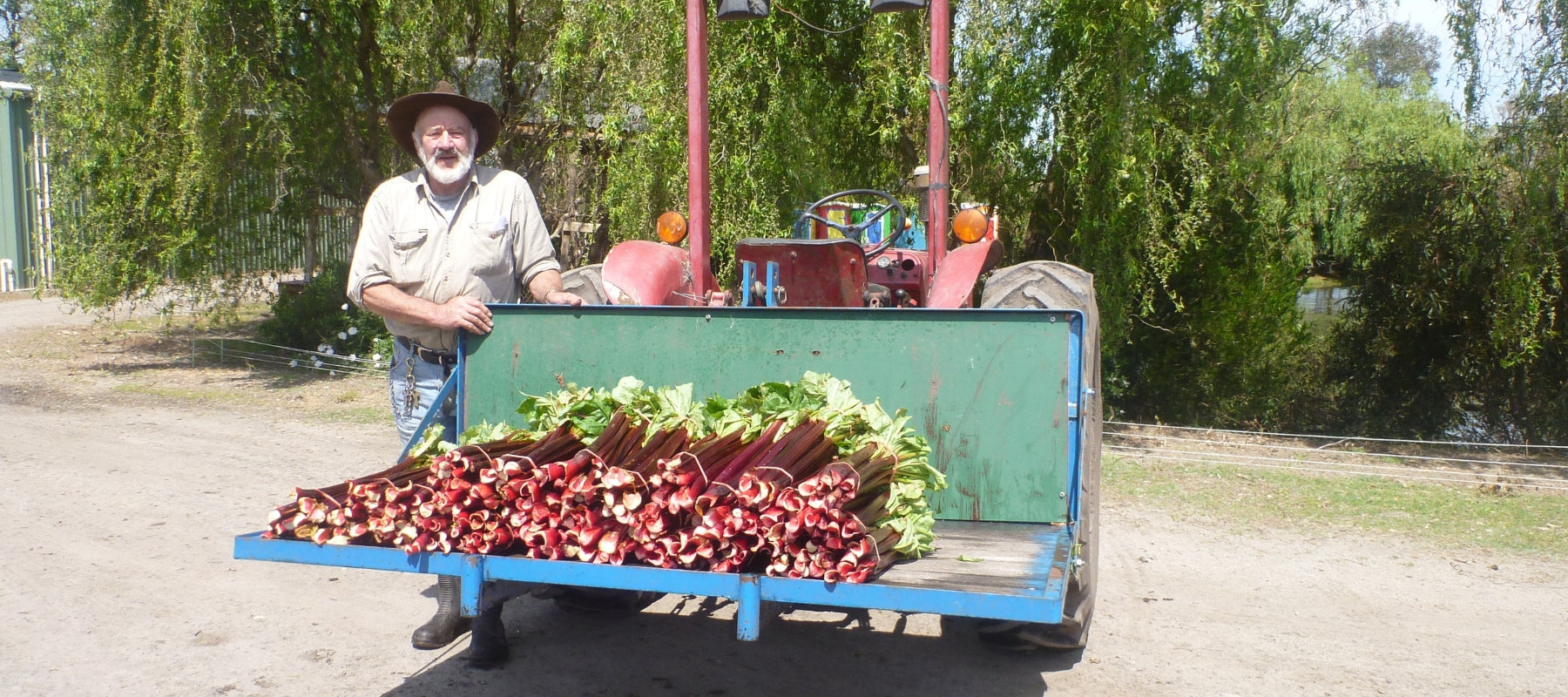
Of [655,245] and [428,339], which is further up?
[655,245]

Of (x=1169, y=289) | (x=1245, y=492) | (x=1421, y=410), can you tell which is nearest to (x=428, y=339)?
(x=1245, y=492)

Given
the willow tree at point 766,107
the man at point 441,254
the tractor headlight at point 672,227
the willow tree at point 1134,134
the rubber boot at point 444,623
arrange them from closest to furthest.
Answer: the rubber boot at point 444,623 < the man at point 441,254 < the tractor headlight at point 672,227 < the willow tree at point 1134,134 < the willow tree at point 766,107

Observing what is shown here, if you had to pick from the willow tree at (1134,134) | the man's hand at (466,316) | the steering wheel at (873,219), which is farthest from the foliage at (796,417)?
the willow tree at (1134,134)

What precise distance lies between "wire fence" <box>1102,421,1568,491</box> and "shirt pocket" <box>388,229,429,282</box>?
5527 millimetres

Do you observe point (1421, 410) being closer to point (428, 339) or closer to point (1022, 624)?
point (1022, 624)

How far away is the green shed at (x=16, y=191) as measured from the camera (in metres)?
18.8

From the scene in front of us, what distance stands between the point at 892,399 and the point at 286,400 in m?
7.90

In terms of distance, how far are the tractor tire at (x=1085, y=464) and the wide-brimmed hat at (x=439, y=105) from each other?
2.20 meters

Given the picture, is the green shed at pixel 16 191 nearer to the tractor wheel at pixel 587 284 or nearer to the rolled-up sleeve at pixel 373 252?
the tractor wheel at pixel 587 284

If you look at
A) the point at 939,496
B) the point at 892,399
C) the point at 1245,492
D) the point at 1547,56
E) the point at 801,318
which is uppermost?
the point at 1547,56

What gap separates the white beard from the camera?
4215mm

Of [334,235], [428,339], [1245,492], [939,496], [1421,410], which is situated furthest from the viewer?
[334,235]

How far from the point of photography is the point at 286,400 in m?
9.92

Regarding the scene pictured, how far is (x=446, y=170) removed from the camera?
423 cm
